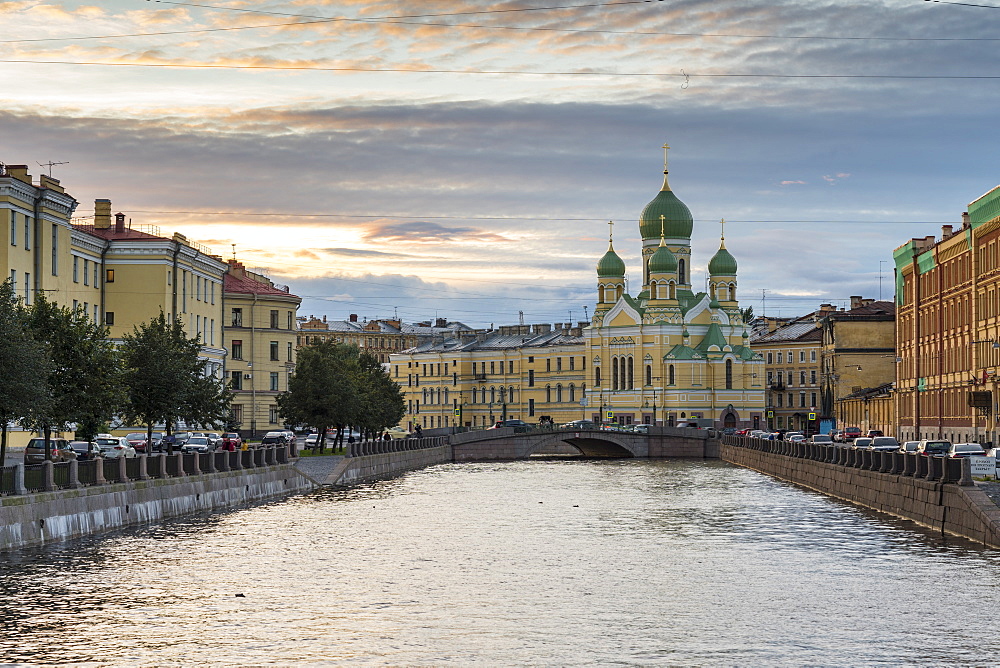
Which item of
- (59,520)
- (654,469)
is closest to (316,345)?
(654,469)

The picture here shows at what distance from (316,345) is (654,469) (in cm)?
2434

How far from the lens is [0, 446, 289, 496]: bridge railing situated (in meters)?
36.7

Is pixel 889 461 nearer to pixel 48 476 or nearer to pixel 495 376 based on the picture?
pixel 48 476

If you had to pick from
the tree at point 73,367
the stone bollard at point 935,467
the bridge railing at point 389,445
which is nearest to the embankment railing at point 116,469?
the tree at point 73,367

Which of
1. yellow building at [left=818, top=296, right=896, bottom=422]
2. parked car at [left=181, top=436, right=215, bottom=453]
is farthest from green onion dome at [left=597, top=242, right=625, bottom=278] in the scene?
parked car at [left=181, top=436, right=215, bottom=453]

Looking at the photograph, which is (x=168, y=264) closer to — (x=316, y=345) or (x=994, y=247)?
(x=316, y=345)

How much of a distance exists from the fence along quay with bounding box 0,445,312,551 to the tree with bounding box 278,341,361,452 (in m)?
30.0

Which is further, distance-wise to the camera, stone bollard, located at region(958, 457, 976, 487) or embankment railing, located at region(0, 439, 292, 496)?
stone bollard, located at region(958, 457, 976, 487)

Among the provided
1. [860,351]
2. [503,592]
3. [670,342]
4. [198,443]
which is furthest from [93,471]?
[670,342]

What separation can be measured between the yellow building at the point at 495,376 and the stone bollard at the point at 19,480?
131 meters

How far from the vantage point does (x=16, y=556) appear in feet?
116

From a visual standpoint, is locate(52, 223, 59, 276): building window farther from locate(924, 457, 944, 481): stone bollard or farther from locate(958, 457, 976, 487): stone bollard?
locate(958, 457, 976, 487): stone bollard

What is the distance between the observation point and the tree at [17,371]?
42938 mm

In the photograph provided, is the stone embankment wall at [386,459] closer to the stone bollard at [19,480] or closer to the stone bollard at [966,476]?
the stone bollard at [19,480]
